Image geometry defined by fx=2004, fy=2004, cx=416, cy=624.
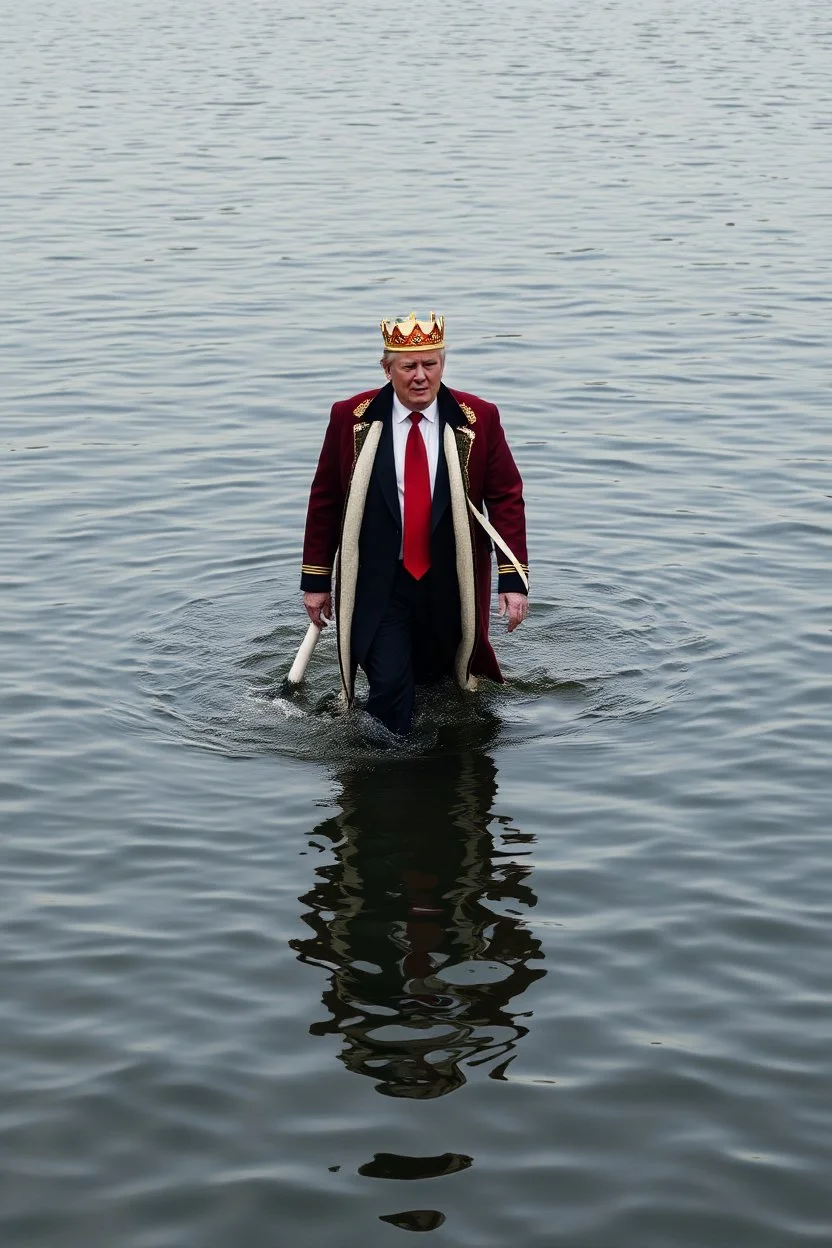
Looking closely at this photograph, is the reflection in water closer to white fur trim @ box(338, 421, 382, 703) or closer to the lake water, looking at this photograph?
the lake water

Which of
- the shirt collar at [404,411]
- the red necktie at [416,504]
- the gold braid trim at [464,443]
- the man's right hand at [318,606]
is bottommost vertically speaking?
the man's right hand at [318,606]

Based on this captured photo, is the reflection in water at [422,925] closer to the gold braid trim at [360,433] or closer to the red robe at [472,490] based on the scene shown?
the red robe at [472,490]

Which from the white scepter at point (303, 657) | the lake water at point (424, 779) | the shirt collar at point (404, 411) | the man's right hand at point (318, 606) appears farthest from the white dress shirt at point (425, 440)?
the lake water at point (424, 779)

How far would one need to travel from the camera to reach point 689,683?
34.2ft

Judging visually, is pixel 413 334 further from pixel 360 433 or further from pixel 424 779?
pixel 424 779

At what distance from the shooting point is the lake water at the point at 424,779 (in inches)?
247

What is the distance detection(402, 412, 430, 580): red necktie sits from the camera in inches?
369

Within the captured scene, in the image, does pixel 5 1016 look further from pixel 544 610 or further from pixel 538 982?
pixel 544 610

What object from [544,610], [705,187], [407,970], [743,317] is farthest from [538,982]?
[705,187]

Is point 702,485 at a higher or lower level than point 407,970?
higher

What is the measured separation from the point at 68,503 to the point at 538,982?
24.3 ft

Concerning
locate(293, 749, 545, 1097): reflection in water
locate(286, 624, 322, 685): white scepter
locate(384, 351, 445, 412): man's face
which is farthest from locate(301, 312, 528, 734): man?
locate(293, 749, 545, 1097): reflection in water

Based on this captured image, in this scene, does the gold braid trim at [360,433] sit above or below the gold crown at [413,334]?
below

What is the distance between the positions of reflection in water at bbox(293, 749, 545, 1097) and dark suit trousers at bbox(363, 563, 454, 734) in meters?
0.27
